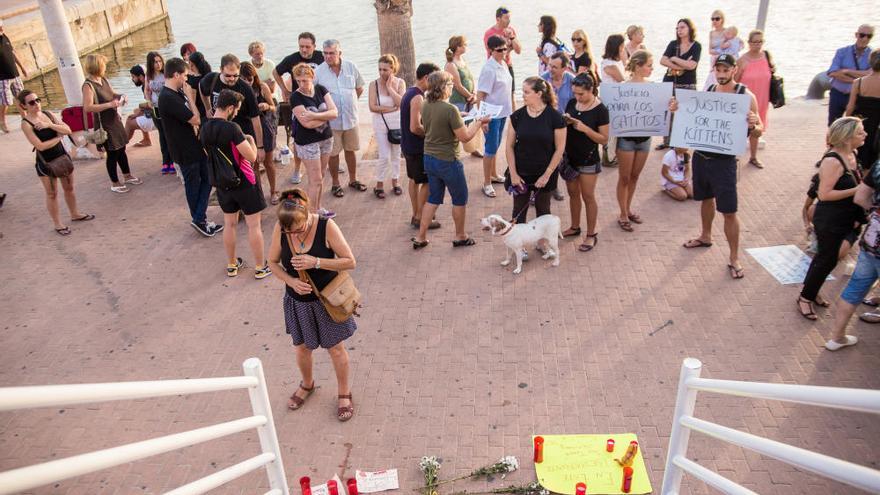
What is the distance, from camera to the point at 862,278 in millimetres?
4945

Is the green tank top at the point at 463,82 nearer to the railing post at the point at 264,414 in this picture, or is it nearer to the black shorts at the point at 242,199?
the black shorts at the point at 242,199

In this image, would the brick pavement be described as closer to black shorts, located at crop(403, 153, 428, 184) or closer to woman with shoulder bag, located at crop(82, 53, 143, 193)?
black shorts, located at crop(403, 153, 428, 184)

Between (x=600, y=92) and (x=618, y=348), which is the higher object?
(x=600, y=92)

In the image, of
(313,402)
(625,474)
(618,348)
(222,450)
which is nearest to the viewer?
(625,474)

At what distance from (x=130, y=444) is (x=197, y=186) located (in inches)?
249

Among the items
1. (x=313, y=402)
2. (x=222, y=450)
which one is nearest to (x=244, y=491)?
(x=222, y=450)

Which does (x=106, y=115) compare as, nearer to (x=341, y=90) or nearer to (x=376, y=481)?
(x=341, y=90)

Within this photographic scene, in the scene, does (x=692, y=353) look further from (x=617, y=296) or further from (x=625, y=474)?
(x=625, y=474)

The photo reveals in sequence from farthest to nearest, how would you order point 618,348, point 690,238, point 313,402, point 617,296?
point 690,238
point 617,296
point 618,348
point 313,402

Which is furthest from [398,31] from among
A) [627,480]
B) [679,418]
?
[679,418]

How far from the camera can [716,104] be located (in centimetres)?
623

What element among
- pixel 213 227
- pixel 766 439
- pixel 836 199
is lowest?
pixel 213 227

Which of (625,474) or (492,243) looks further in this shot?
(492,243)

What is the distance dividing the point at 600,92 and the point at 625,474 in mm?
4610
